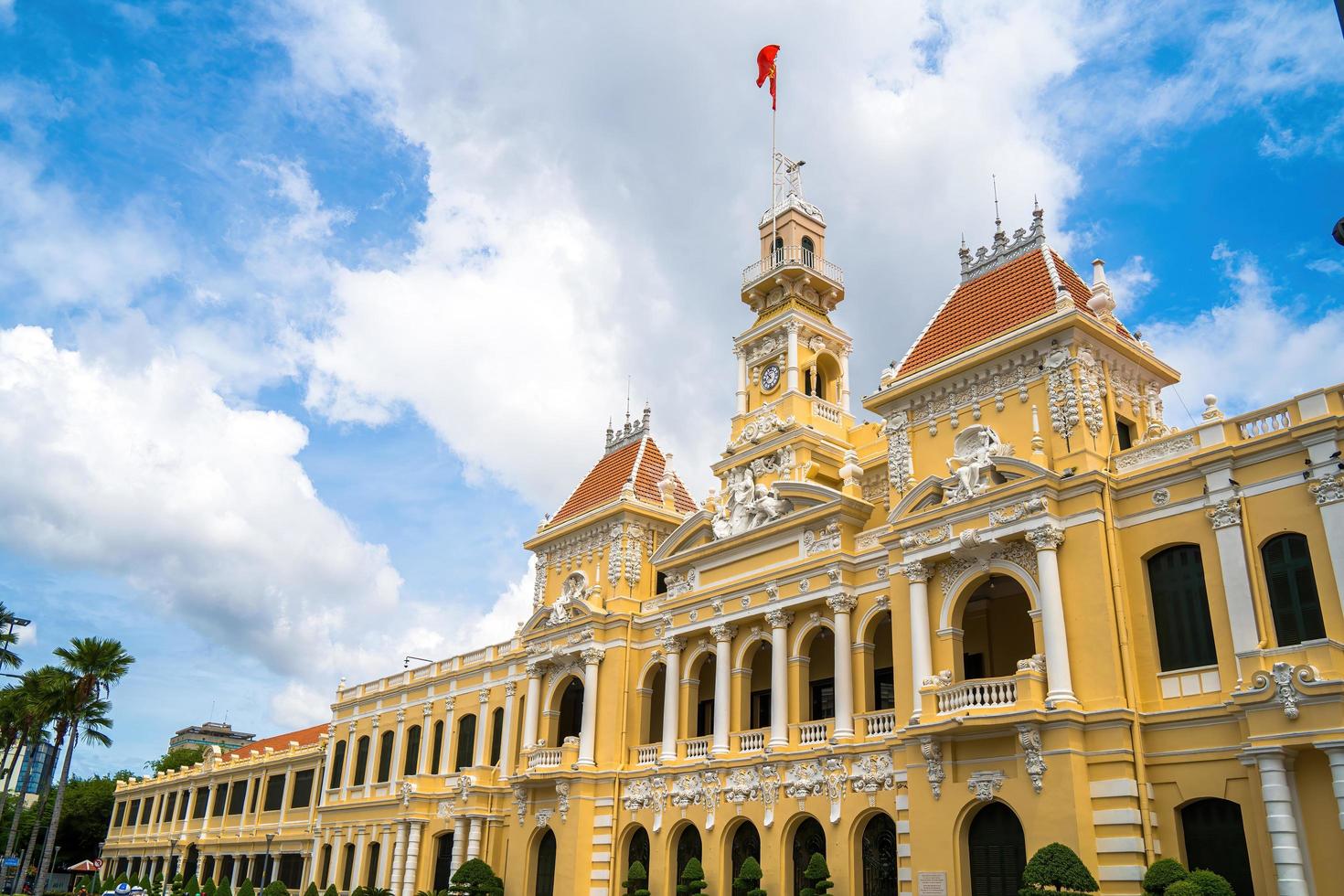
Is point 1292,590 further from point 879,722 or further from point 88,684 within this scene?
point 88,684

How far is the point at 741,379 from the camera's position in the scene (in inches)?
1625

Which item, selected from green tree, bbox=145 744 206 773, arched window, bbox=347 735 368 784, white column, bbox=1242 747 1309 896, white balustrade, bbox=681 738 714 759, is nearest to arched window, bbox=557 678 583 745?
white balustrade, bbox=681 738 714 759

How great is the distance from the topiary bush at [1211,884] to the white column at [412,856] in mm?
32488

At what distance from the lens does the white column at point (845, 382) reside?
1594 inches

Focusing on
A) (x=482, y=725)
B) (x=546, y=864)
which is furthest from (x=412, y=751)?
(x=546, y=864)

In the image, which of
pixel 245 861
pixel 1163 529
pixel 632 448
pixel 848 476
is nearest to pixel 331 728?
pixel 245 861

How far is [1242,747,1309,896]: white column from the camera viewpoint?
21094mm

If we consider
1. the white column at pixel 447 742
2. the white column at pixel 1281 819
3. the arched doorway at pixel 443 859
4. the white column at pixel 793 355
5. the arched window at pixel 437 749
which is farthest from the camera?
the arched window at pixel 437 749

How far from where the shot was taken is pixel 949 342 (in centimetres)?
3181

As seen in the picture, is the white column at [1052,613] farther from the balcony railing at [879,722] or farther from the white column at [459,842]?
the white column at [459,842]

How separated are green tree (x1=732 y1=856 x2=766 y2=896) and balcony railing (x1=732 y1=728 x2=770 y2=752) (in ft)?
11.4

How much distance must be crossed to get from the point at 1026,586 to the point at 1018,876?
22.3 feet

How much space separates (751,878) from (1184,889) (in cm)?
1353

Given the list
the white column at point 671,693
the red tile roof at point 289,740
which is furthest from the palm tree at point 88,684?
the white column at point 671,693
